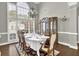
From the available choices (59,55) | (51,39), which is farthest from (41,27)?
(59,55)

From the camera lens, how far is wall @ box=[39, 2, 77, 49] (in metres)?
2.20

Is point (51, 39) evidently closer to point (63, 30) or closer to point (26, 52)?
point (63, 30)

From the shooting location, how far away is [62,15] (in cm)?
223

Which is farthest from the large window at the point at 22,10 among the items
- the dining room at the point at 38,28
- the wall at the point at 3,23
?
the wall at the point at 3,23

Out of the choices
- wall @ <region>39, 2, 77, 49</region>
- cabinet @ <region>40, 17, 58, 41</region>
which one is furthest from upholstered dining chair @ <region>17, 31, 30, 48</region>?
wall @ <region>39, 2, 77, 49</region>

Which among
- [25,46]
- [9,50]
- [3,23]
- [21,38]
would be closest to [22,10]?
[3,23]

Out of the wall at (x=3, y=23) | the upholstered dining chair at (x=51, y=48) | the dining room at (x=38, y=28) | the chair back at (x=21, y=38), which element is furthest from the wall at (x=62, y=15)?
the wall at (x=3, y=23)

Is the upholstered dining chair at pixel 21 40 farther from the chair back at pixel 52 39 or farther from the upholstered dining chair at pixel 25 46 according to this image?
the chair back at pixel 52 39

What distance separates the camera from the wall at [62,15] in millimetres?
2195

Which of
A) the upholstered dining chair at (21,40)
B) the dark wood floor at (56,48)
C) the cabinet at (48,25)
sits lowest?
the dark wood floor at (56,48)

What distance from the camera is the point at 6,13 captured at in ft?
7.31

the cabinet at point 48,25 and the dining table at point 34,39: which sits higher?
the cabinet at point 48,25

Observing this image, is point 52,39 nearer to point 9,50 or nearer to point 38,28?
point 38,28

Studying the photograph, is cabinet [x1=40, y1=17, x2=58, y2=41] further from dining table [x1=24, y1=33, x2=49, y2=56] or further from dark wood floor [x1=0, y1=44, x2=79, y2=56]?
dark wood floor [x1=0, y1=44, x2=79, y2=56]
